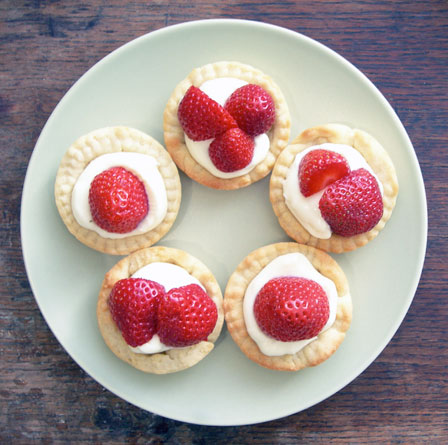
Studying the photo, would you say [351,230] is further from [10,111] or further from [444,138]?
[10,111]

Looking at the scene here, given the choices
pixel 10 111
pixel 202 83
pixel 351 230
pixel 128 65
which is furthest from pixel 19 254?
pixel 351 230

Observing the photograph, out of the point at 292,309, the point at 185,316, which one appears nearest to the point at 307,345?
the point at 292,309

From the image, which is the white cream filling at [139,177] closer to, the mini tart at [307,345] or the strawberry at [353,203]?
the mini tart at [307,345]

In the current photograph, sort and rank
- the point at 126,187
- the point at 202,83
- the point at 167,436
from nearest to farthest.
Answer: the point at 126,187 < the point at 202,83 < the point at 167,436

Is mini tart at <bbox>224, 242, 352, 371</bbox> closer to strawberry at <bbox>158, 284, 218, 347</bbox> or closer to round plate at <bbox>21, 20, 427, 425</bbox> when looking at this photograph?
round plate at <bbox>21, 20, 427, 425</bbox>

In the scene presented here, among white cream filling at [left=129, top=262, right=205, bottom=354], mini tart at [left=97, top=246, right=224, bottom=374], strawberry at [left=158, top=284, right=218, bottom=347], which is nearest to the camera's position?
strawberry at [left=158, top=284, right=218, bottom=347]

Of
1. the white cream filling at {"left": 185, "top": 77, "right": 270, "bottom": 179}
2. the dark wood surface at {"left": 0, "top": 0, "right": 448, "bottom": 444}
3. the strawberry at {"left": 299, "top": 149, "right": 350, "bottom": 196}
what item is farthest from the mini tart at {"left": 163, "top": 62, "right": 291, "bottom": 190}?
the dark wood surface at {"left": 0, "top": 0, "right": 448, "bottom": 444}
